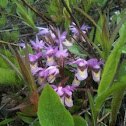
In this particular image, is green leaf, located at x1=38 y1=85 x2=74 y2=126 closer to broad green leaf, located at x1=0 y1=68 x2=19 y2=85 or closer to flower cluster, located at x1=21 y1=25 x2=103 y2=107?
flower cluster, located at x1=21 y1=25 x2=103 y2=107

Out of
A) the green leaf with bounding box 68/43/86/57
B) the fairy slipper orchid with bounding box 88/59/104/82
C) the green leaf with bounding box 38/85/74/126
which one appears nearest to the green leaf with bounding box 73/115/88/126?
the green leaf with bounding box 38/85/74/126

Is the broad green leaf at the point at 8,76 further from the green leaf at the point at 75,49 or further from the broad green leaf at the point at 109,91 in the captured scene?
the broad green leaf at the point at 109,91

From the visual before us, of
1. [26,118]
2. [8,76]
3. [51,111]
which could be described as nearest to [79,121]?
[51,111]

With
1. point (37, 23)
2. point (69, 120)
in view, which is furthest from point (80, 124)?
point (37, 23)

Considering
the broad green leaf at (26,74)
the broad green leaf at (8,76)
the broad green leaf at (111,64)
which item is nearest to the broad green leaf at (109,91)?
the broad green leaf at (111,64)

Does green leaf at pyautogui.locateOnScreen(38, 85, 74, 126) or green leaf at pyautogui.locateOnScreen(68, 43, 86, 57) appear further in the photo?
green leaf at pyautogui.locateOnScreen(68, 43, 86, 57)
